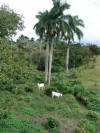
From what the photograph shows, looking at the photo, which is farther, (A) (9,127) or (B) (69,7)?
(B) (69,7)

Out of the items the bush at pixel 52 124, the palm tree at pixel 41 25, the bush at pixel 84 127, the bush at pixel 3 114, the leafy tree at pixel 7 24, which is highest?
the palm tree at pixel 41 25

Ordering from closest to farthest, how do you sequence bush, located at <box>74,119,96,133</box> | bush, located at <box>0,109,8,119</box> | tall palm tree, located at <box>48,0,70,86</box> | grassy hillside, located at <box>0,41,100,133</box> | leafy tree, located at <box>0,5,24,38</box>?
grassy hillside, located at <box>0,41,100,133</box> → bush, located at <box>0,109,8,119</box> → bush, located at <box>74,119,96,133</box> → leafy tree, located at <box>0,5,24,38</box> → tall palm tree, located at <box>48,0,70,86</box>

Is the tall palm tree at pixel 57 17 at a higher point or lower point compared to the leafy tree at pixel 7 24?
higher

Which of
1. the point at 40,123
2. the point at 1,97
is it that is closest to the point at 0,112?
the point at 40,123

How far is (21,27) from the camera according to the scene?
10336 millimetres

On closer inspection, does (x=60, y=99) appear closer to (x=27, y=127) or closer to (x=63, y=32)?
(x=27, y=127)

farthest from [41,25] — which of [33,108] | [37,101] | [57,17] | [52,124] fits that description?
[52,124]

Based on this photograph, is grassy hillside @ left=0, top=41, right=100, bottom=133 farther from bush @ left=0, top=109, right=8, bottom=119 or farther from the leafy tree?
the leafy tree

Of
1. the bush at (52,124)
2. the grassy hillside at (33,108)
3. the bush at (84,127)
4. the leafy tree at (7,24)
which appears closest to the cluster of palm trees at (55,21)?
the leafy tree at (7,24)

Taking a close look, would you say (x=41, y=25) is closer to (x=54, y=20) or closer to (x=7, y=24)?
(x=54, y=20)

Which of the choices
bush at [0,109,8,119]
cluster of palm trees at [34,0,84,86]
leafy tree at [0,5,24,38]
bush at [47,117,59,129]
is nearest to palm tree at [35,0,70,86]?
cluster of palm trees at [34,0,84,86]

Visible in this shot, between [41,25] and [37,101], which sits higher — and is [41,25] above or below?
above

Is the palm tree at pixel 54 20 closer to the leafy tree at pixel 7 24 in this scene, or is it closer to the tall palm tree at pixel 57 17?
the tall palm tree at pixel 57 17

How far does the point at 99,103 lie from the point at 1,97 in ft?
26.5
